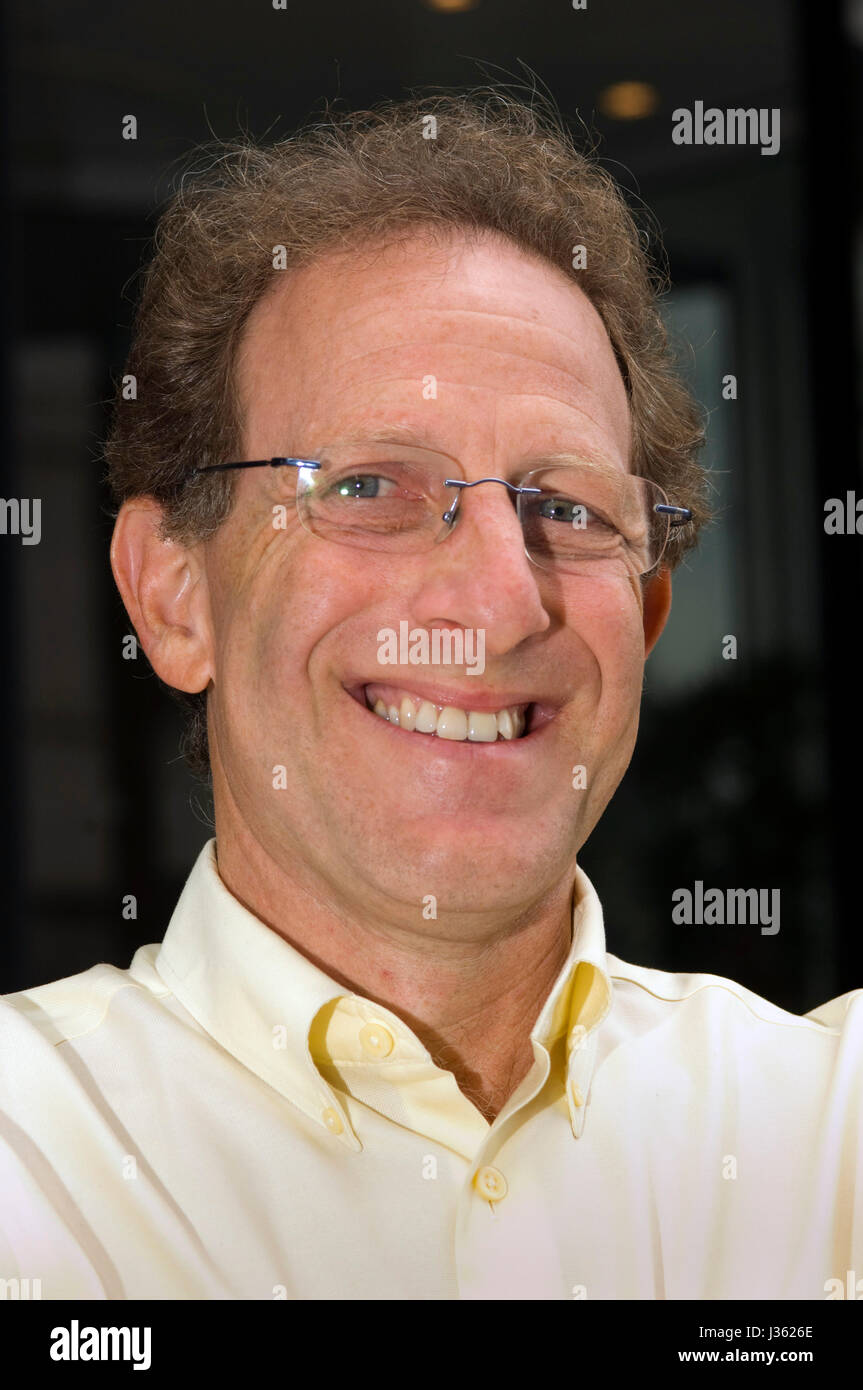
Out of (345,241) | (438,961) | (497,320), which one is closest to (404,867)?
(438,961)

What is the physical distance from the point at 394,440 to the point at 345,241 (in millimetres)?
297

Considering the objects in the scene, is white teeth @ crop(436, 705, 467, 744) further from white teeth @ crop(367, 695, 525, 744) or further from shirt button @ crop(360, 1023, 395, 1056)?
shirt button @ crop(360, 1023, 395, 1056)

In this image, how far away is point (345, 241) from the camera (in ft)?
5.84

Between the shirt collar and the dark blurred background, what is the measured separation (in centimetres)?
31

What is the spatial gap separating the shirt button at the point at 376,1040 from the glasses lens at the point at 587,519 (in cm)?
57

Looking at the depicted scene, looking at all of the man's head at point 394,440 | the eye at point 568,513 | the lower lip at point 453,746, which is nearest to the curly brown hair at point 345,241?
the man's head at point 394,440

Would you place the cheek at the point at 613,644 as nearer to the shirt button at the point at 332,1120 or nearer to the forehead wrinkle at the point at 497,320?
the forehead wrinkle at the point at 497,320

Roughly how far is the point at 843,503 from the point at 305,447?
0.89 metres

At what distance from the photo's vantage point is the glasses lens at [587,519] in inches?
67.4

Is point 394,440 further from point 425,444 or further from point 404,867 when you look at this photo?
point 404,867

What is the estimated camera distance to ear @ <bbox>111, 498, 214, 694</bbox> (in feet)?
6.02

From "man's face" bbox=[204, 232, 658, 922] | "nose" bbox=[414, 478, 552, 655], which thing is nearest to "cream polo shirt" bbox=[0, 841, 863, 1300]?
"man's face" bbox=[204, 232, 658, 922]
